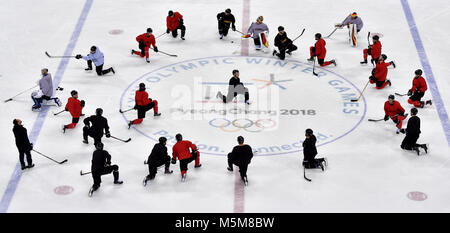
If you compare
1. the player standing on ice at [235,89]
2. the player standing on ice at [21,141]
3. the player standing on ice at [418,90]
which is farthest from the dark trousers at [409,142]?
the player standing on ice at [21,141]

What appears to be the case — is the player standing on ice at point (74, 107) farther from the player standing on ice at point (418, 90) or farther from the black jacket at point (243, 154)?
the player standing on ice at point (418, 90)

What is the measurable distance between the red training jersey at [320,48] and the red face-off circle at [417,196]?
6789 millimetres

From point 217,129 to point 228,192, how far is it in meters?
2.92

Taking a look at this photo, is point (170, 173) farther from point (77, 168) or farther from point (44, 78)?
point (44, 78)

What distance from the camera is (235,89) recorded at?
70.6ft

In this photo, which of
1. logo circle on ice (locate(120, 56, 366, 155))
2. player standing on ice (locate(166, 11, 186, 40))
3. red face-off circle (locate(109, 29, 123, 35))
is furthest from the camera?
red face-off circle (locate(109, 29, 123, 35))

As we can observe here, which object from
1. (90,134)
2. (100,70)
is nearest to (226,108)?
(90,134)

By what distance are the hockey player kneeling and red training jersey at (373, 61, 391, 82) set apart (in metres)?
4.43

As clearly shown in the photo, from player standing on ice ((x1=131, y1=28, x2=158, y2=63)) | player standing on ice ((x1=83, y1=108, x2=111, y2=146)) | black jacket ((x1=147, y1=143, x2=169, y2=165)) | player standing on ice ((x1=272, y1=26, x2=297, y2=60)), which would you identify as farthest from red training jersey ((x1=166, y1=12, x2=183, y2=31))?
black jacket ((x1=147, y1=143, x2=169, y2=165))

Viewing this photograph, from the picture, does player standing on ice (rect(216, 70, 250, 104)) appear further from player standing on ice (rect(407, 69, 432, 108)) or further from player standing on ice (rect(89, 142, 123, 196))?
player standing on ice (rect(89, 142, 123, 196))

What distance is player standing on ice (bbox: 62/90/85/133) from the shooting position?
20172 millimetres

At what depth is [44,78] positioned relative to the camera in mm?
21234
